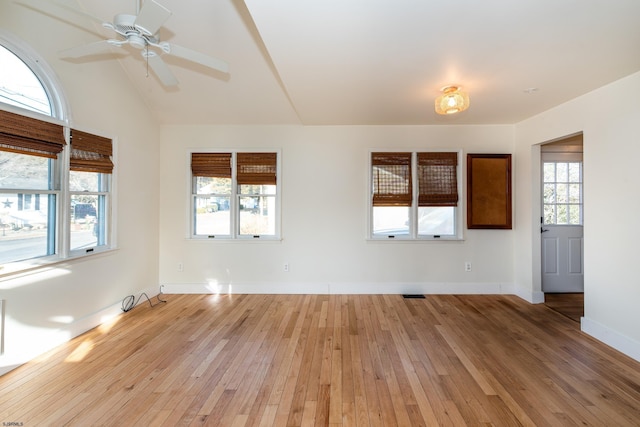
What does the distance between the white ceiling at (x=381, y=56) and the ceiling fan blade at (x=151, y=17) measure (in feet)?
1.76

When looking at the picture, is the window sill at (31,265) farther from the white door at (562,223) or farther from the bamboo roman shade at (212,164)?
the white door at (562,223)

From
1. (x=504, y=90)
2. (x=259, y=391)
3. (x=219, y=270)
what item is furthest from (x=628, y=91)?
(x=219, y=270)

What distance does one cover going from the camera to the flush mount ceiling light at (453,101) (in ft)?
8.64

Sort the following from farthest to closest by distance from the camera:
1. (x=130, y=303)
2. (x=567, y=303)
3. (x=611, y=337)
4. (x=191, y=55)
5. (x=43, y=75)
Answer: (x=567, y=303) < (x=130, y=303) < (x=611, y=337) < (x=43, y=75) < (x=191, y=55)

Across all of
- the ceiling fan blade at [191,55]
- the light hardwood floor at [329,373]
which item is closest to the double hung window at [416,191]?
the light hardwood floor at [329,373]

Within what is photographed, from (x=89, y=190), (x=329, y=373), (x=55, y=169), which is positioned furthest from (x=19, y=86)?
(x=329, y=373)

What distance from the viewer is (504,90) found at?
2846 millimetres

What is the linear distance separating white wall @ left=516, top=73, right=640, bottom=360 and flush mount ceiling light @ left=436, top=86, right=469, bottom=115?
1.37 m

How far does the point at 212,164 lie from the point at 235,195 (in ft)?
1.93

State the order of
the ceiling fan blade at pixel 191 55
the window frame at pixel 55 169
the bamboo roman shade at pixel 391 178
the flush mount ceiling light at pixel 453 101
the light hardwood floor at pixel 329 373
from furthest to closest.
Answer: the bamboo roman shade at pixel 391 178 < the flush mount ceiling light at pixel 453 101 < the window frame at pixel 55 169 < the ceiling fan blade at pixel 191 55 < the light hardwood floor at pixel 329 373

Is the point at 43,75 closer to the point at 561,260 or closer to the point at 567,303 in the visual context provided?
the point at 567,303

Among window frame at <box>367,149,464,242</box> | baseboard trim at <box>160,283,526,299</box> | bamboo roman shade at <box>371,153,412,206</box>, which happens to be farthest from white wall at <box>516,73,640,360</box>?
bamboo roman shade at <box>371,153,412,206</box>

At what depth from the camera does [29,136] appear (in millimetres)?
2279

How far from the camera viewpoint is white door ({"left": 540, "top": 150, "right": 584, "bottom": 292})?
155 inches
